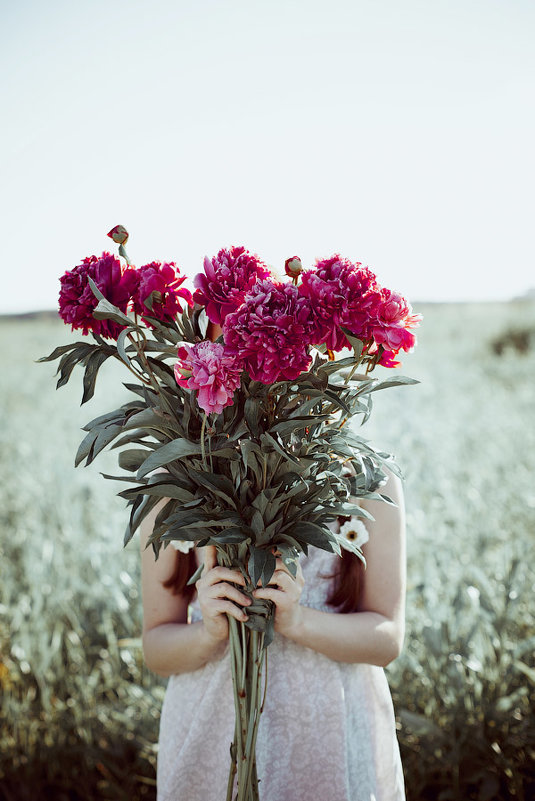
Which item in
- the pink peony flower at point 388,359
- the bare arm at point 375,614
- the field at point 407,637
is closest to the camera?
the pink peony flower at point 388,359

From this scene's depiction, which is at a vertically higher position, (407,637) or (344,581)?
(344,581)

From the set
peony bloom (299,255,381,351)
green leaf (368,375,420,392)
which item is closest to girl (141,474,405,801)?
green leaf (368,375,420,392)

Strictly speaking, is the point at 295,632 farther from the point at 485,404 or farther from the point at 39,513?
the point at 485,404

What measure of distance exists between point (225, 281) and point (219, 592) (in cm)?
55

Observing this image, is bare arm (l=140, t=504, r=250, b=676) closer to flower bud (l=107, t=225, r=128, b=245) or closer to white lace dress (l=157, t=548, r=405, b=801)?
A: white lace dress (l=157, t=548, r=405, b=801)

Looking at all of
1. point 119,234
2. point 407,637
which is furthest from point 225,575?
point 407,637

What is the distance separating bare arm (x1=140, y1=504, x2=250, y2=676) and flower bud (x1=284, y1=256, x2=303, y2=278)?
0.53 metres

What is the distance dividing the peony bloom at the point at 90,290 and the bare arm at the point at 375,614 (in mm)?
691

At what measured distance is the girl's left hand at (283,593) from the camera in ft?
3.87

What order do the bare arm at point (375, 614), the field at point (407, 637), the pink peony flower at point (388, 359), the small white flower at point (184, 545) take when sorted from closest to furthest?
the pink peony flower at point (388, 359) < the bare arm at point (375, 614) < the small white flower at point (184, 545) < the field at point (407, 637)

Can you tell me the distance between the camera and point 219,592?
1.17m

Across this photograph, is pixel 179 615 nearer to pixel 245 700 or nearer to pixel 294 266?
pixel 245 700

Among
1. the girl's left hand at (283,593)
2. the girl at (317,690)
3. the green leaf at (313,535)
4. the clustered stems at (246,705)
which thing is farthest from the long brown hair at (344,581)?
the green leaf at (313,535)

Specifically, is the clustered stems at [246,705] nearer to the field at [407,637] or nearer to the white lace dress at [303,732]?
the white lace dress at [303,732]
